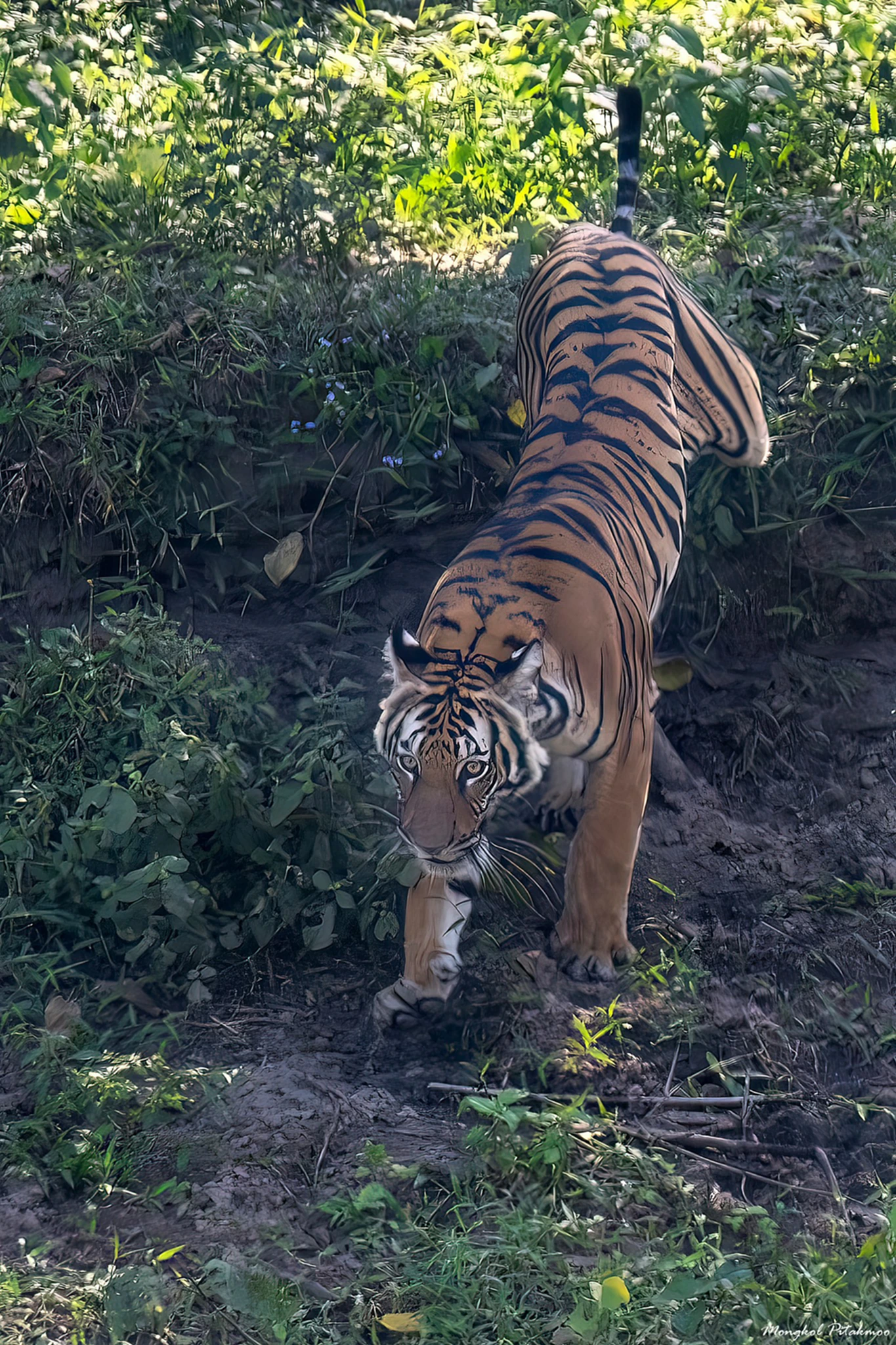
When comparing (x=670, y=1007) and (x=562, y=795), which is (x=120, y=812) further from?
(x=670, y=1007)

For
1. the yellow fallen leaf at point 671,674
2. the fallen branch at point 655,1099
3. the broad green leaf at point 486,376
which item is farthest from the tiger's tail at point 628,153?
the fallen branch at point 655,1099

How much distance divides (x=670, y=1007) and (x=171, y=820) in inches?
57.2

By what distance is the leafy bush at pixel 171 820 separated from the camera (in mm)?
3297

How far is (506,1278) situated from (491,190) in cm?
416

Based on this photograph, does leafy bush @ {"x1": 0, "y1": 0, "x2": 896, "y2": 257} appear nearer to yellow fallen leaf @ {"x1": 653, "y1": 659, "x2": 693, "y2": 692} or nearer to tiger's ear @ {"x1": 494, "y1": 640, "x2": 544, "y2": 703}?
yellow fallen leaf @ {"x1": 653, "y1": 659, "x2": 693, "y2": 692}

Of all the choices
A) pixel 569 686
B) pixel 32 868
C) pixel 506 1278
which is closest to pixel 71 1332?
pixel 506 1278

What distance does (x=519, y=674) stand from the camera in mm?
2865

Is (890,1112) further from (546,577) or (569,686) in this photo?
(546,577)

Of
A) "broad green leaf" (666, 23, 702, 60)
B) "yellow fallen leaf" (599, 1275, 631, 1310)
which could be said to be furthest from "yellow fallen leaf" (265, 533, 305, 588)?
"yellow fallen leaf" (599, 1275, 631, 1310)

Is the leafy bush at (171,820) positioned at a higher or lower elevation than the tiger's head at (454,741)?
lower

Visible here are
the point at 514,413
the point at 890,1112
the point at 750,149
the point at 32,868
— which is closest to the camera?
the point at 890,1112

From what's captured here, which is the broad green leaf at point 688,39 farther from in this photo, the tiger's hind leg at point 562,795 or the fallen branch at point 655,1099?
the fallen branch at point 655,1099

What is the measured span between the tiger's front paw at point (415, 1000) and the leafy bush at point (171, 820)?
20 centimetres

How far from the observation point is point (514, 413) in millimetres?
4254
